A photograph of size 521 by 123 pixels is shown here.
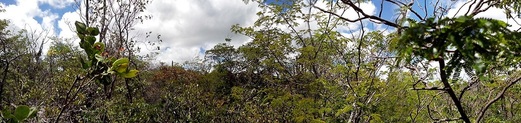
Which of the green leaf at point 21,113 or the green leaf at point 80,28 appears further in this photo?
the green leaf at point 80,28

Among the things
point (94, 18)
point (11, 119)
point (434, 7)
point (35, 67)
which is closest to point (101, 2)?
point (94, 18)

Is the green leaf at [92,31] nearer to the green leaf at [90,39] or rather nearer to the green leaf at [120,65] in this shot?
the green leaf at [90,39]

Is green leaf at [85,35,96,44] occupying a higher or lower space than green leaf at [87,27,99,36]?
lower

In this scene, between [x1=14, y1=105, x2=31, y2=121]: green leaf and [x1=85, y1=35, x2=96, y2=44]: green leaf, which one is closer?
[x1=14, y1=105, x2=31, y2=121]: green leaf

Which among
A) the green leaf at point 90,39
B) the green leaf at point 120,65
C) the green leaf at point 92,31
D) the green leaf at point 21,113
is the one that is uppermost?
the green leaf at point 92,31

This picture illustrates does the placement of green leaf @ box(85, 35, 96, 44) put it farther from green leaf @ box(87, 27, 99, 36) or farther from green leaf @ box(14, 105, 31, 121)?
green leaf @ box(14, 105, 31, 121)

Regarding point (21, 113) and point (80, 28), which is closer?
point (21, 113)

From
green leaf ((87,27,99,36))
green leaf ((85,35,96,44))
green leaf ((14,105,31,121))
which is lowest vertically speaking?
green leaf ((14,105,31,121))

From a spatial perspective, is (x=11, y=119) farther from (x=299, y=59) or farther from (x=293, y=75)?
(x=293, y=75)

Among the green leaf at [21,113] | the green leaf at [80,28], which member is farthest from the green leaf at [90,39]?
the green leaf at [21,113]

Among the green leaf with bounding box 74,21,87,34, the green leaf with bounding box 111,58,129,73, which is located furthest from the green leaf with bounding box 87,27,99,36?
the green leaf with bounding box 111,58,129,73

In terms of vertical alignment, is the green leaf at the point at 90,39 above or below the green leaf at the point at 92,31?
below

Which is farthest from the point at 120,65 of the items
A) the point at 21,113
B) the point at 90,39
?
the point at 21,113

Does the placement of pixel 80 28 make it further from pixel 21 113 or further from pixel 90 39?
pixel 21 113
